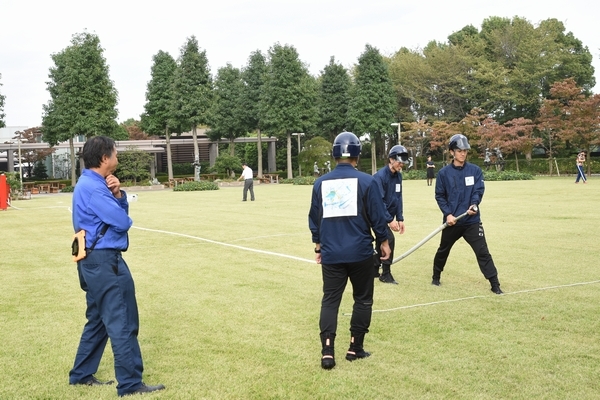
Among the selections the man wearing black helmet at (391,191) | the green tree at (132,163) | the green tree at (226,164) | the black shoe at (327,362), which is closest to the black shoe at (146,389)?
the black shoe at (327,362)

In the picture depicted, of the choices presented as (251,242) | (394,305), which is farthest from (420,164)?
(394,305)

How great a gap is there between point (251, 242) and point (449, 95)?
52.0 meters

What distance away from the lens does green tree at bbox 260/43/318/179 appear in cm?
5784

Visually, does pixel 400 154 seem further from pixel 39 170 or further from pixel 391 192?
pixel 39 170

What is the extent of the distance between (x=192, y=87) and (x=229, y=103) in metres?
8.19

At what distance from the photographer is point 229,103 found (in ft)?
207

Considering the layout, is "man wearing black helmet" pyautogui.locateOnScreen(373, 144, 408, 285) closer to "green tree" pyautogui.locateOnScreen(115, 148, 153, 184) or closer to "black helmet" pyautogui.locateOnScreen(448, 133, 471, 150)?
"black helmet" pyautogui.locateOnScreen(448, 133, 471, 150)

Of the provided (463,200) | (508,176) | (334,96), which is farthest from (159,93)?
(463,200)

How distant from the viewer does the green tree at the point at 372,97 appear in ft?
198

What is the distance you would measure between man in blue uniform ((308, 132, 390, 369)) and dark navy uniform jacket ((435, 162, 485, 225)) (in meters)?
3.11

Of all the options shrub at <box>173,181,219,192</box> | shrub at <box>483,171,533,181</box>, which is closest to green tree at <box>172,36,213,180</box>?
shrub at <box>173,181,219,192</box>

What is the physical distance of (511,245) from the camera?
39.1 feet

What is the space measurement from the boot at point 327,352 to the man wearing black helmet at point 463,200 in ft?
11.2

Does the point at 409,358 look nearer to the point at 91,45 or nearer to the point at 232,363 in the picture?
the point at 232,363
